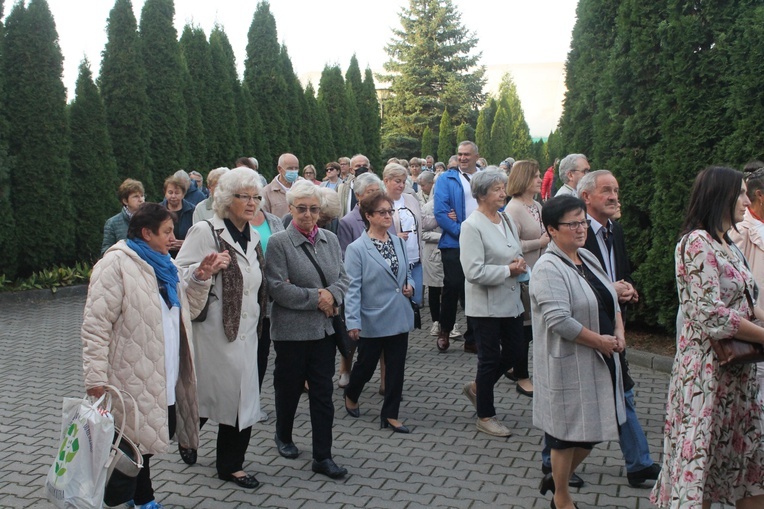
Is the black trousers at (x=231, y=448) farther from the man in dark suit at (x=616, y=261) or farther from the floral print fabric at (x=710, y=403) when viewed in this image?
the floral print fabric at (x=710, y=403)

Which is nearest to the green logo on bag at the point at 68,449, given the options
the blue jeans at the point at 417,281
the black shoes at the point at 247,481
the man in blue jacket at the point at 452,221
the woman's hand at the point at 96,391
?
the woman's hand at the point at 96,391

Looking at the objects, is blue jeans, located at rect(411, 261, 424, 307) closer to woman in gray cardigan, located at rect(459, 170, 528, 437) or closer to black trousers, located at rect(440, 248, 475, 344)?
black trousers, located at rect(440, 248, 475, 344)

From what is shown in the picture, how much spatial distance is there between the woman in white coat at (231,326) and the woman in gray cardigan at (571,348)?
1837 millimetres

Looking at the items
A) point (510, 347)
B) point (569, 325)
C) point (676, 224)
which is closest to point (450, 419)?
point (510, 347)

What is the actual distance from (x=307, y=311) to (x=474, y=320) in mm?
1474

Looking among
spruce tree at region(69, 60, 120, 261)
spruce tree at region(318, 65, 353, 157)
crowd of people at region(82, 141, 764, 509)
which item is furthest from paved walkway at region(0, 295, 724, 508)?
spruce tree at region(318, 65, 353, 157)

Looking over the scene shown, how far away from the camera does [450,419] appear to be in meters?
6.77

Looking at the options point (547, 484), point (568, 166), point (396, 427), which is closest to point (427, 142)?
point (568, 166)

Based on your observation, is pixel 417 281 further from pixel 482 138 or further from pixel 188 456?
pixel 482 138

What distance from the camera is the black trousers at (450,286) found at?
8.82 metres

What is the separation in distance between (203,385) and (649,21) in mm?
6274

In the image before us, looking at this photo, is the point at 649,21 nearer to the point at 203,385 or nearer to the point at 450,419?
the point at 450,419

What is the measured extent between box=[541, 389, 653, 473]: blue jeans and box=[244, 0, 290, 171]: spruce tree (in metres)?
19.6

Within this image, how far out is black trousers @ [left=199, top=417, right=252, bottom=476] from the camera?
209 inches
